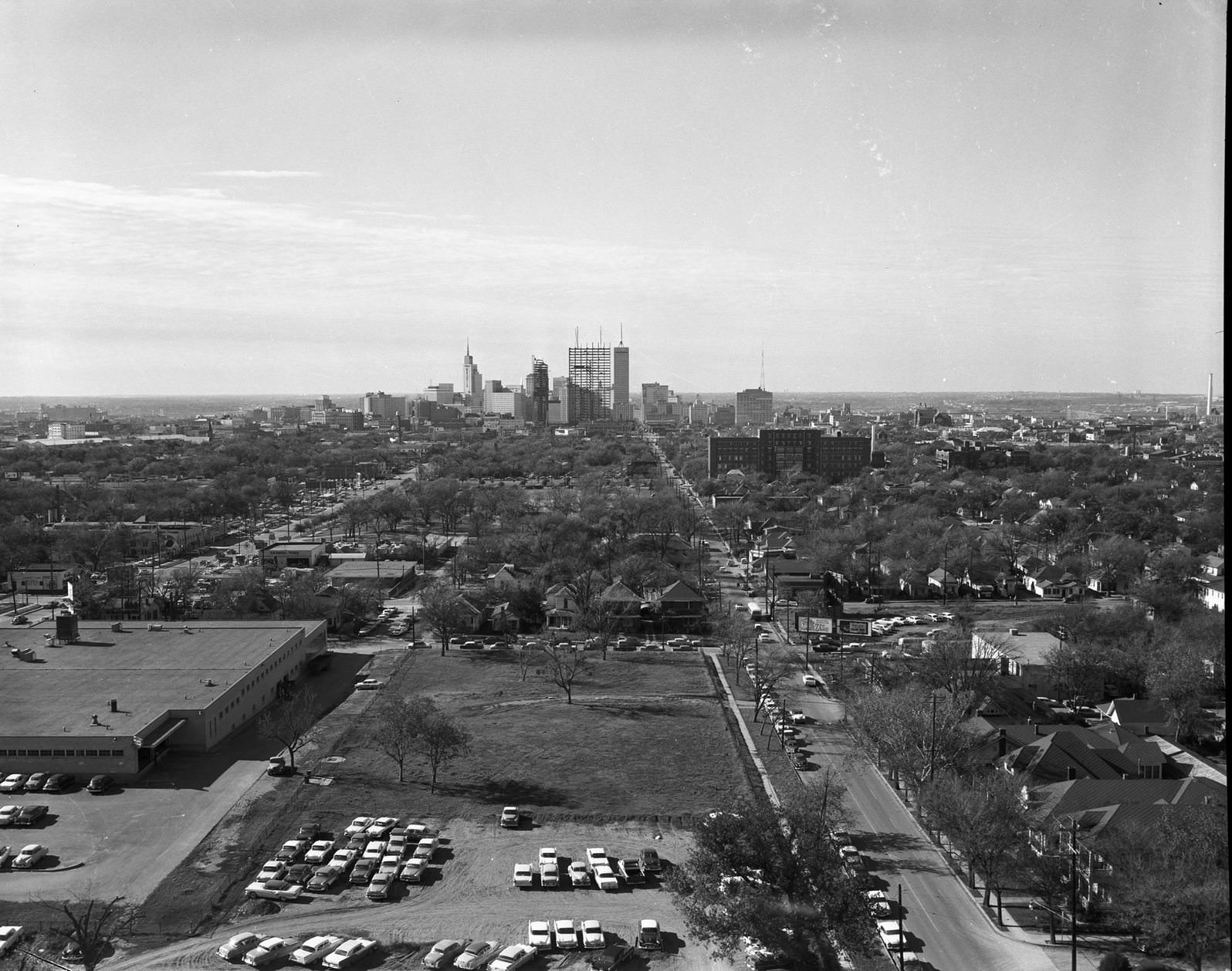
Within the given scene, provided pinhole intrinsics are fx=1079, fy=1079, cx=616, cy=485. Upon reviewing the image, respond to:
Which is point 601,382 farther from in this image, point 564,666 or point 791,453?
point 564,666

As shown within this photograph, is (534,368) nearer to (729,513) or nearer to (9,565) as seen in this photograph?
(729,513)

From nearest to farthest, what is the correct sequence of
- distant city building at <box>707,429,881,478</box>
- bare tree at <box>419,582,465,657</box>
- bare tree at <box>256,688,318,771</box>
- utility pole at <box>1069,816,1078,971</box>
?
utility pole at <box>1069,816,1078,971</box>
bare tree at <box>256,688,318,771</box>
bare tree at <box>419,582,465,657</box>
distant city building at <box>707,429,881,478</box>

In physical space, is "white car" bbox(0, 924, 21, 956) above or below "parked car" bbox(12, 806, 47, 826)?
above

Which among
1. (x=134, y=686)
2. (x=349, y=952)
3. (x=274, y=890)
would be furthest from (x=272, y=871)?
(x=134, y=686)

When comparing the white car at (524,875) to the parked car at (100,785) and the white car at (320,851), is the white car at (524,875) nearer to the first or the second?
the white car at (320,851)

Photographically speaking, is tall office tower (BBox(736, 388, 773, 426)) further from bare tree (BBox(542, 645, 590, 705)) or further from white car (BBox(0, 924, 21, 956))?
white car (BBox(0, 924, 21, 956))

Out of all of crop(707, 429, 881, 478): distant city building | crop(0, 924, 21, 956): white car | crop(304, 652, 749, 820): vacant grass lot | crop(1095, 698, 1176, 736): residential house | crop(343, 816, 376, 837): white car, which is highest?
crop(707, 429, 881, 478): distant city building

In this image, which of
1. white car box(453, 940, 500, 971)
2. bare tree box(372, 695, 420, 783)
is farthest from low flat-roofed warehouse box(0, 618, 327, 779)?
white car box(453, 940, 500, 971)
